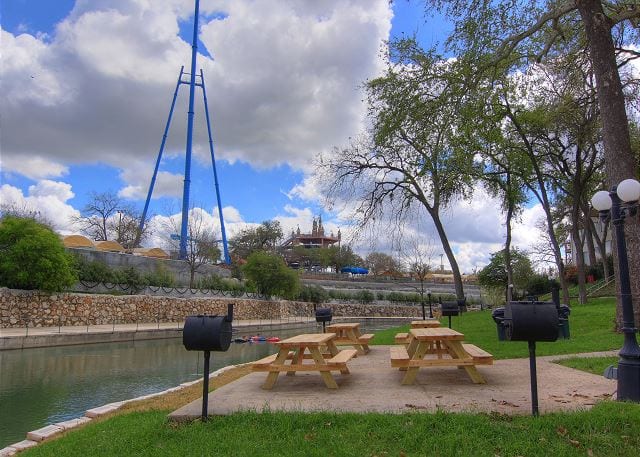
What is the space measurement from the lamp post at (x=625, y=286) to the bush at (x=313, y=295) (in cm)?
4574

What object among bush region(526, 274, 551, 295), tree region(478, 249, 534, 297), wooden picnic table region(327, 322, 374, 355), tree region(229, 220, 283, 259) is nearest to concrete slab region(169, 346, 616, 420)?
wooden picnic table region(327, 322, 374, 355)

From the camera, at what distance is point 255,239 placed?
7256 cm

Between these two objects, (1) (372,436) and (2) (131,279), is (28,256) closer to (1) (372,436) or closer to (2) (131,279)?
(2) (131,279)

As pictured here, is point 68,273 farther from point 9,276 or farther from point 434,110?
point 434,110

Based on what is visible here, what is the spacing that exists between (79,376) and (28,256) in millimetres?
12502

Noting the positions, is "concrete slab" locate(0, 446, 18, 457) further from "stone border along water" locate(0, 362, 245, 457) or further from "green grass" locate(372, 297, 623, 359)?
"green grass" locate(372, 297, 623, 359)

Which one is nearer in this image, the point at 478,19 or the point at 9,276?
the point at 478,19

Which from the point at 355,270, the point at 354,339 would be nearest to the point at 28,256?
the point at 354,339

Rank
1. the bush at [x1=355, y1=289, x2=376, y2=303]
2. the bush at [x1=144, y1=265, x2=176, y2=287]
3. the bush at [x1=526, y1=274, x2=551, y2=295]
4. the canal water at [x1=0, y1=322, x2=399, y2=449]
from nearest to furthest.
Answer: the canal water at [x1=0, y1=322, x2=399, y2=449] → the bush at [x1=144, y1=265, x2=176, y2=287] → the bush at [x1=526, y1=274, x2=551, y2=295] → the bush at [x1=355, y1=289, x2=376, y2=303]

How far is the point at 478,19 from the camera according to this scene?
1087 centimetres

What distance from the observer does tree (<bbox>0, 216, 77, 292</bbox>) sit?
20484 mm

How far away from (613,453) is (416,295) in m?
58.7

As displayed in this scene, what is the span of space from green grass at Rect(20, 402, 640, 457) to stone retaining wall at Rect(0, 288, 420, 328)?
1900cm

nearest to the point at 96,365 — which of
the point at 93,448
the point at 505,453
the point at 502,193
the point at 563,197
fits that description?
the point at 93,448
